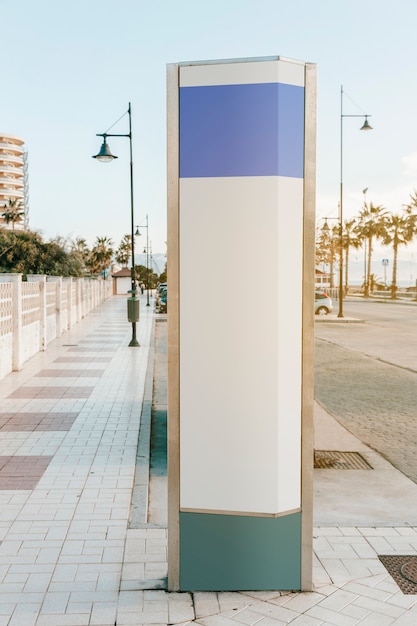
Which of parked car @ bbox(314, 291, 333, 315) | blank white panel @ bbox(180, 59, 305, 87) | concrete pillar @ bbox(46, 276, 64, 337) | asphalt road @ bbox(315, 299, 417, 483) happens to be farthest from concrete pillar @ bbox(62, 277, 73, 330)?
blank white panel @ bbox(180, 59, 305, 87)

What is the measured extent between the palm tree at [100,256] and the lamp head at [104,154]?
325 ft

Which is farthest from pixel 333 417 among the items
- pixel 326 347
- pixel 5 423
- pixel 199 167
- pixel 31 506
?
pixel 326 347

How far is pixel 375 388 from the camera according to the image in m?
12.5

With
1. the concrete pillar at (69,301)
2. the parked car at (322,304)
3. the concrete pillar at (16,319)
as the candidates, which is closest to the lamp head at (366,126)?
the parked car at (322,304)

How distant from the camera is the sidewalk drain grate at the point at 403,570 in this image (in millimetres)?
4145

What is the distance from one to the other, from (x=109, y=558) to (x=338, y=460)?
3.70 m

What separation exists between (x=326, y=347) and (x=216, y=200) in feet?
53.5

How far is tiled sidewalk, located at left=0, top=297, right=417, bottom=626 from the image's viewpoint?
3.76 metres

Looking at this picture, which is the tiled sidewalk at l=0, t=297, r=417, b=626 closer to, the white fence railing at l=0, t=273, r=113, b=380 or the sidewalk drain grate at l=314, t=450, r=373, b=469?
the sidewalk drain grate at l=314, t=450, r=373, b=469

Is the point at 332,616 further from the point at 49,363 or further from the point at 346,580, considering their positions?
the point at 49,363

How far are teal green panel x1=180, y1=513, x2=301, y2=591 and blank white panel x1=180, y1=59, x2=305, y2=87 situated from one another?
2593 mm

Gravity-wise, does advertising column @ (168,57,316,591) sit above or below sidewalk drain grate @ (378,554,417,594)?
above

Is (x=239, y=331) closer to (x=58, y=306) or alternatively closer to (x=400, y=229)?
(x=58, y=306)

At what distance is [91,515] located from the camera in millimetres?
5477
